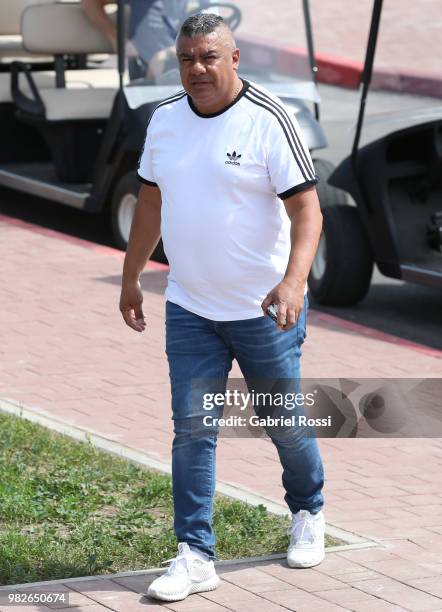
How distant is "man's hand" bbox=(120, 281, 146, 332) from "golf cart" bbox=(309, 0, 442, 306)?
12.8 ft

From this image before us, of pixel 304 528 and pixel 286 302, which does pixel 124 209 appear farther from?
pixel 286 302

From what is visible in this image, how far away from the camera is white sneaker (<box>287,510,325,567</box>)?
5.01 meters

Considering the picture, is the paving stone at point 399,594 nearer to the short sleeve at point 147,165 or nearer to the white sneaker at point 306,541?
the white sneaker at point 306,541

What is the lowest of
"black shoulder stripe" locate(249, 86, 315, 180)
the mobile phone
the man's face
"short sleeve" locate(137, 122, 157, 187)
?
the mobile phone

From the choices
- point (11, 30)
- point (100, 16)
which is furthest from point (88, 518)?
point (11, 30)

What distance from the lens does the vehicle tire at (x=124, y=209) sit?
10.5 m

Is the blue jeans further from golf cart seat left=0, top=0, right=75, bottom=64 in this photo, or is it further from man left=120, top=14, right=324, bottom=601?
golf cart seat left=0, top=0, right=75, bottom=64

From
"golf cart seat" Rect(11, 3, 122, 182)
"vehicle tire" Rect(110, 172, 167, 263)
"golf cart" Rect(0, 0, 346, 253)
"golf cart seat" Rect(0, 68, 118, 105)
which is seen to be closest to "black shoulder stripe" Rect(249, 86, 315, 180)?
Answer: "golf cart" Rect(0, 0, 346, 253)

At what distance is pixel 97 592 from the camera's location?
4.76m

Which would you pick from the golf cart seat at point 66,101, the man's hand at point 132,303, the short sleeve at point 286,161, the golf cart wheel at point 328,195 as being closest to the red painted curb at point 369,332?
the golf cart wheel at point 328,195

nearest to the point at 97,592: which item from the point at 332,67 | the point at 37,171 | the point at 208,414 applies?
the point at 208,414

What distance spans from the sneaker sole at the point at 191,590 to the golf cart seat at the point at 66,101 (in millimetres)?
6832

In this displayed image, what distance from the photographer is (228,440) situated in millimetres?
6598

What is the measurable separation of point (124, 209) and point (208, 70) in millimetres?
6080
